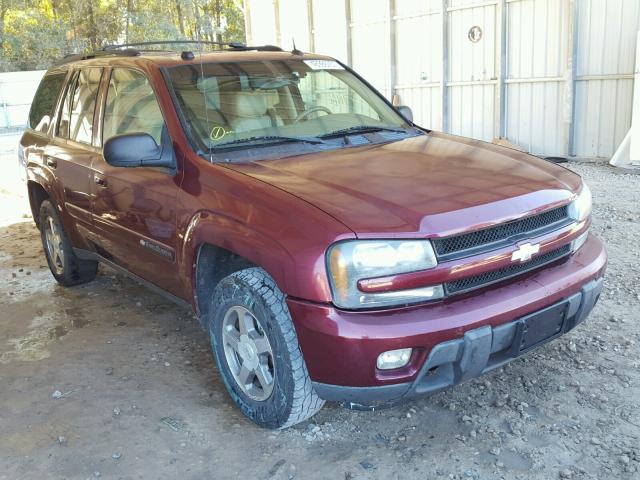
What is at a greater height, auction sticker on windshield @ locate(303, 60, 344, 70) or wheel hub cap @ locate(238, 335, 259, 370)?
auction sticker on windshield @ locate(303, 60, 344, 70)

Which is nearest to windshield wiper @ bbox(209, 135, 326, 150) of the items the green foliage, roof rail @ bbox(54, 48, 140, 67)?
roof rail @ bbox(54, 48, 140, 67)

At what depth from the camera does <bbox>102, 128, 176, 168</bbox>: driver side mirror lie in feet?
10.5

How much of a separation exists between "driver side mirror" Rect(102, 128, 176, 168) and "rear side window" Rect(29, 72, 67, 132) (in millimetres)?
1989

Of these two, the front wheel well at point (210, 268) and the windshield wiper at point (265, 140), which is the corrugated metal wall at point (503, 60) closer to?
the windshield wiper at point (265, 140)

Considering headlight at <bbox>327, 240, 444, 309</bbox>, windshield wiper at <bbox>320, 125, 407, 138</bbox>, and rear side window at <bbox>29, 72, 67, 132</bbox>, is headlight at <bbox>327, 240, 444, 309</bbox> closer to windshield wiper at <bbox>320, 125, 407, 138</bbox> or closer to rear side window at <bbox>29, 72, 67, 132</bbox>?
windshield wiper at <bbox>320, 125, 407, 138</bbox>

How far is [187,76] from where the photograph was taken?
3.62m

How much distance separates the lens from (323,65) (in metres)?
4.21

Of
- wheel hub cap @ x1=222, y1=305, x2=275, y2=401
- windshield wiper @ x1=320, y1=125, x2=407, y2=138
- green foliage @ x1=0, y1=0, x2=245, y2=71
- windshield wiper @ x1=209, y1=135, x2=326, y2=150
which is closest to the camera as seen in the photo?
wheel hub cap @ x1=222, y1=305, x2=275, y2=401

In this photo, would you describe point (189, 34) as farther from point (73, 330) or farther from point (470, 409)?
point (470, 409)

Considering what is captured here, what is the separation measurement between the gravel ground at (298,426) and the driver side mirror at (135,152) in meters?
1.26

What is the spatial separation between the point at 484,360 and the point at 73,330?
3.07m

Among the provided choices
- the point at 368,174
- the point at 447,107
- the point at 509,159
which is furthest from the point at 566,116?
the point at 368,174

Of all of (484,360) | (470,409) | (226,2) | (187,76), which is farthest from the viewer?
(226,2)

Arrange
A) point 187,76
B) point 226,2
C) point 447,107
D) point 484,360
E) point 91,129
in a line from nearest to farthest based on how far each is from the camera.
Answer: point 484,360 → point 187,76 → point 91,129 → point 447,107 → point 226,2
